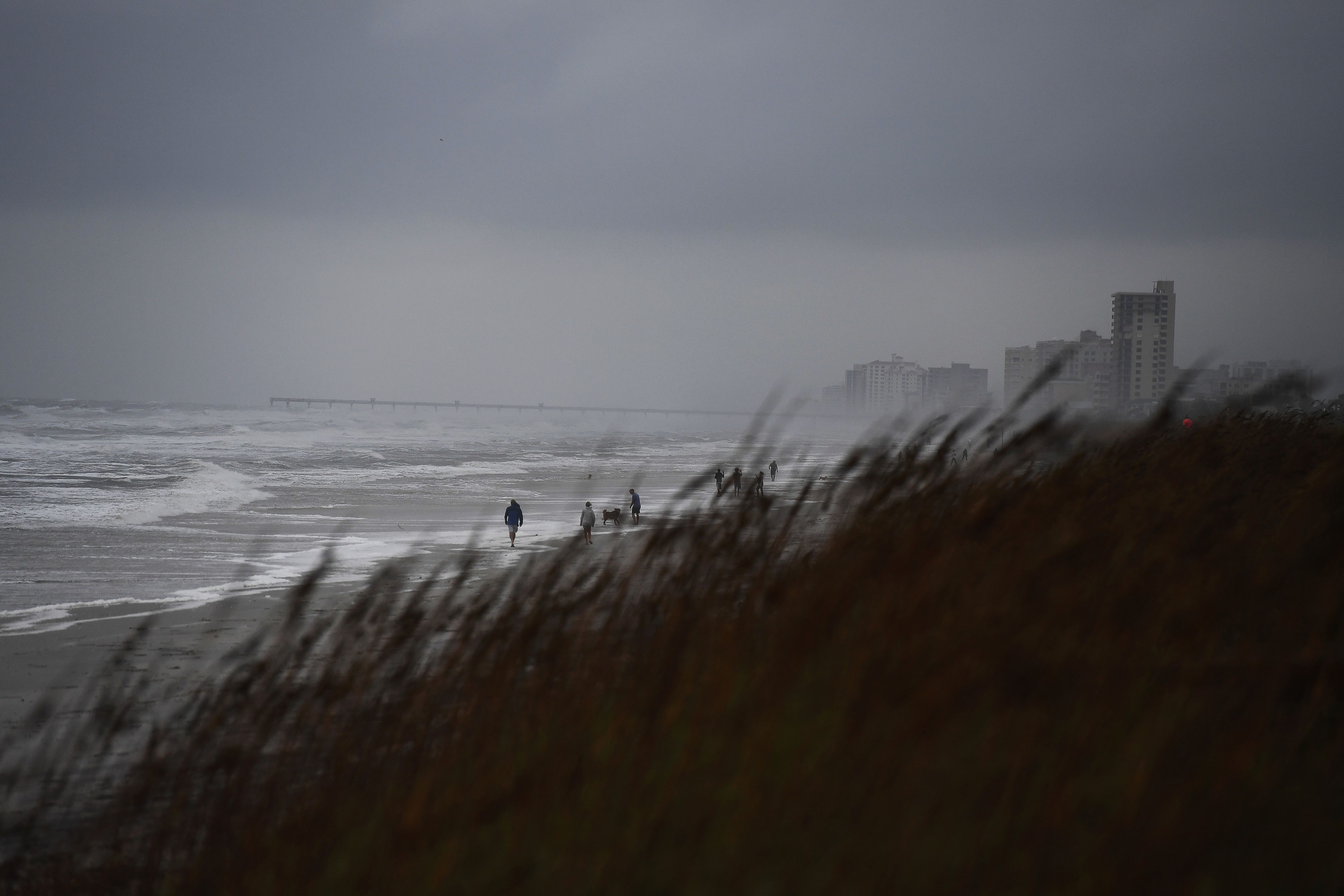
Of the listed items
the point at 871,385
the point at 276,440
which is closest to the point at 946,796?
the point at 276,440

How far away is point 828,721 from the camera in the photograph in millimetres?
1656

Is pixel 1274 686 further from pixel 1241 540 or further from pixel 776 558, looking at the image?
pixel 776 558

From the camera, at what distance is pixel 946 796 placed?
142cm

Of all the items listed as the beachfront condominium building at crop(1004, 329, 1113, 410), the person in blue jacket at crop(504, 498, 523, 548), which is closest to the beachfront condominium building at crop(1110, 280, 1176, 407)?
the beachfront condominium building at crop(1004, 329, 1113, 410)

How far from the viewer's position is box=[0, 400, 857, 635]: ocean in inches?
532

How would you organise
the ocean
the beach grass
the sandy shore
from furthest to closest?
the ocean
the sandy shore
the beach grass

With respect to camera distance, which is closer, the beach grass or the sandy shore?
the beach grass

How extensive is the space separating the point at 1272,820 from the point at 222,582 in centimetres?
1479

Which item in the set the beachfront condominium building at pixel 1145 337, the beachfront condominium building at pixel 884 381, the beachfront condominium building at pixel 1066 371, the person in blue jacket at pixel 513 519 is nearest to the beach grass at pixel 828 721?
the beachfront condominium building at pixel 1066 371

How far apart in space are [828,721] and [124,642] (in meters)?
6.50

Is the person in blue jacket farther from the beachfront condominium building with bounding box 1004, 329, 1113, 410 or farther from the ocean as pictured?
the beachfront condominium building with bounding box 1004, 329, 1113, 410

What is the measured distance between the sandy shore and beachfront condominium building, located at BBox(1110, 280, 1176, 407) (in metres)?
85.5

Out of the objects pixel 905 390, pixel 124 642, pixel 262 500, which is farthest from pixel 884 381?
pixel 124 642

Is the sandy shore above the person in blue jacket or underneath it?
underneath
